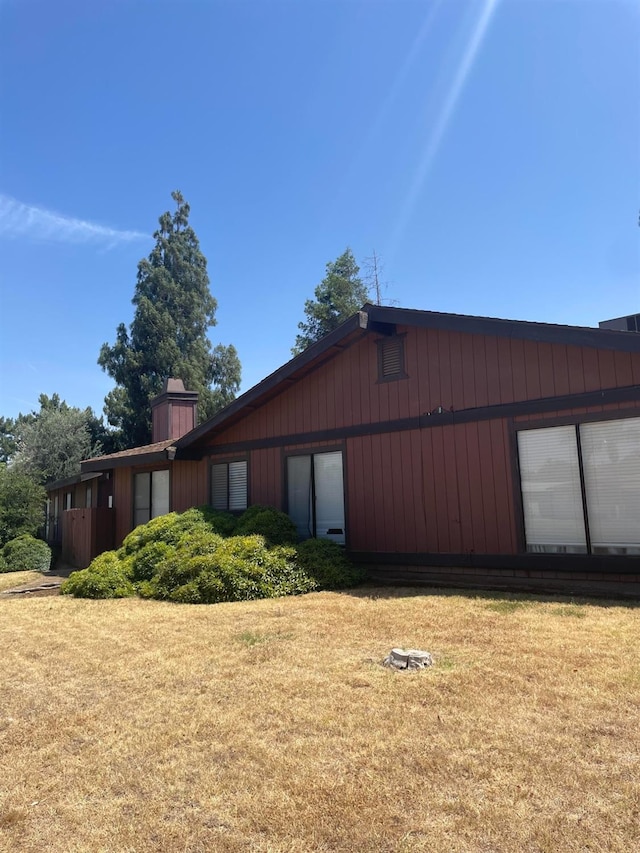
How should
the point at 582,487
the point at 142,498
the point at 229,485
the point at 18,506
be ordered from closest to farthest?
the point at 582,487 → the point at 229,485 → the point at 142,498 → the point at 18,506

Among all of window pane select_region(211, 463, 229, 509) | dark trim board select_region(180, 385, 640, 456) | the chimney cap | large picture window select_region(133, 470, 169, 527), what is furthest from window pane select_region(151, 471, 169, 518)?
the chimney cap

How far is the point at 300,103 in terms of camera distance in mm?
12750

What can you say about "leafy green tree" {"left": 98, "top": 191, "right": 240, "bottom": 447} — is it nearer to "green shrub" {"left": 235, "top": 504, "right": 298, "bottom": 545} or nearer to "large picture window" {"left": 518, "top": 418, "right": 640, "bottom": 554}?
"green shrub" {"left": 235, "top": 504, "right": 298, "bottom": 545}

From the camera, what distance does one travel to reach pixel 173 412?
17.8 m

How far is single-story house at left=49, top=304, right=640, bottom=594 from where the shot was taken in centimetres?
739

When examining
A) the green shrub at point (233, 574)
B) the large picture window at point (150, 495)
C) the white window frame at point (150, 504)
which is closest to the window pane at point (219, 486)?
the white window frame at point (150, 504)

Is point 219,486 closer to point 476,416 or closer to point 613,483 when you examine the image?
point 476,416

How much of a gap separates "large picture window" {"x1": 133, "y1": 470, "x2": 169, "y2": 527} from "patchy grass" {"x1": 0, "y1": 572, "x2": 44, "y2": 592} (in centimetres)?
255

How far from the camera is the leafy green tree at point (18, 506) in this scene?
662 inches

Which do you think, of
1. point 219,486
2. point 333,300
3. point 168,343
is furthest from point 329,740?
point 168,343

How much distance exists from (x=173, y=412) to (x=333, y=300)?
18535 mm

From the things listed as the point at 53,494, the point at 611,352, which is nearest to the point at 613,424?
the point at 611,352

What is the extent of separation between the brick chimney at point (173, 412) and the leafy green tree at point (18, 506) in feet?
13.9

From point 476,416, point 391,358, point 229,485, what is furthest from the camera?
point 229,485
